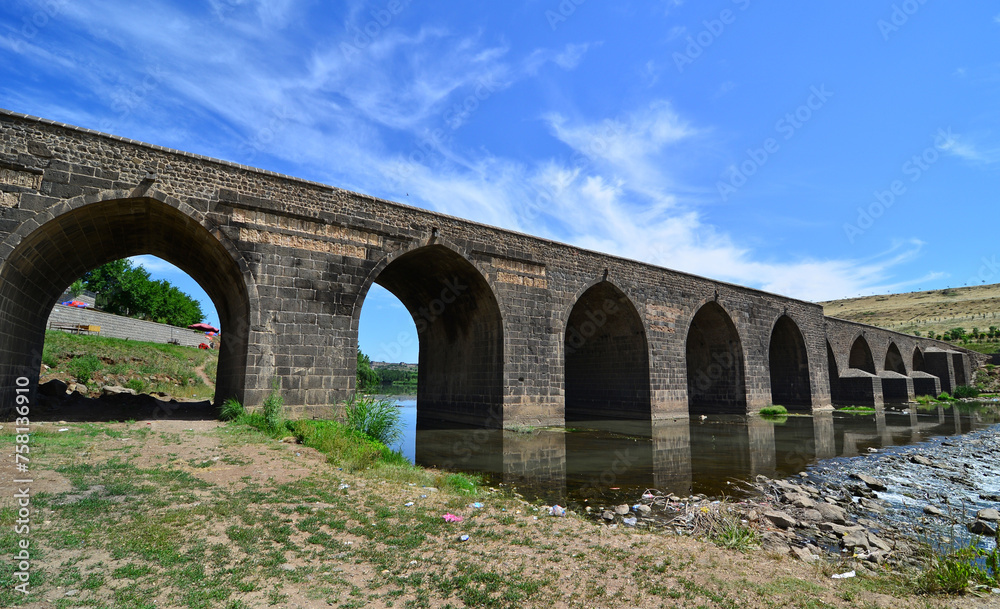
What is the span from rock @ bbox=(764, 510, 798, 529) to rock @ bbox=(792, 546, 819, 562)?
1100mm

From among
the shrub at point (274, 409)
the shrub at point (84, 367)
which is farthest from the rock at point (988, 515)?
the shrub at point (84, 367)

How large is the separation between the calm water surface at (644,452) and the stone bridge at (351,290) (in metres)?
2.11

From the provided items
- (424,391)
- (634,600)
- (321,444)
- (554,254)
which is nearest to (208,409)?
(321,444)

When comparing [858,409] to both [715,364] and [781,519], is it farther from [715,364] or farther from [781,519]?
[781,519]

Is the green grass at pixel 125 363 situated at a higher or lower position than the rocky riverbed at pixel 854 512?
higher

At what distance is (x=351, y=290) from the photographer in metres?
13.0

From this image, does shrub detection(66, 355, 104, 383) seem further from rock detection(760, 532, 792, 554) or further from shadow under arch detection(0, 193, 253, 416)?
rock detection(760, 532, 792, 554)

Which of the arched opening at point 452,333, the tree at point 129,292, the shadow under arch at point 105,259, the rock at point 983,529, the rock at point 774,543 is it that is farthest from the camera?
the tree at point 129,292

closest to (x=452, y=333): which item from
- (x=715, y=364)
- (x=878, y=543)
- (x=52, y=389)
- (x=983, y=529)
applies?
(x=52, y=389)

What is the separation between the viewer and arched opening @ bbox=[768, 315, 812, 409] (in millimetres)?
26500

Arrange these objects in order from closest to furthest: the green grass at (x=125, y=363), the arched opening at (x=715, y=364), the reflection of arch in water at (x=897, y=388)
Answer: the green grass at (x=125, y=363) < the arched opening at (x=715, y=364) < the reflection of arch in water at (x=897, y=388)

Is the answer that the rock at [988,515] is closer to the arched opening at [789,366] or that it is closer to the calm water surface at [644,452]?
the calm water surface at [644,452]

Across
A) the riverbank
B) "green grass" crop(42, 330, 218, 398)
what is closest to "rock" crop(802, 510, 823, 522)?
the riverbank

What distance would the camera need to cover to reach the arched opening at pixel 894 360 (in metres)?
37.9
